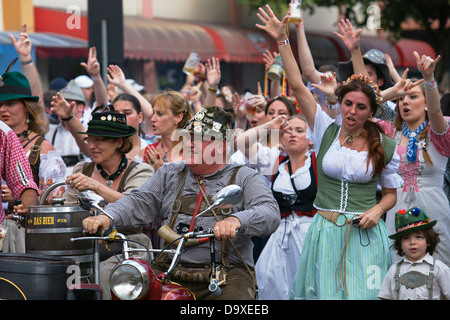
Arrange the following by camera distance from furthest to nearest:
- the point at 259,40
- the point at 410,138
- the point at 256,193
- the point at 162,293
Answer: the point at 259,40 → the point at 410,138 → the point at 256,193 → the point at 162,293

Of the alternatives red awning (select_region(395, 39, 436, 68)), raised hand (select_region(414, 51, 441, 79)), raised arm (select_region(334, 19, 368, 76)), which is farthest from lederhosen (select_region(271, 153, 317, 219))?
red awning (select_region(395, 39, 436, 68))

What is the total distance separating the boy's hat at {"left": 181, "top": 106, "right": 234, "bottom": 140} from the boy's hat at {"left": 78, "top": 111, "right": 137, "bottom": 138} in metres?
0.96

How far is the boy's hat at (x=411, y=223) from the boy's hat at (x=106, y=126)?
1965 millimetres

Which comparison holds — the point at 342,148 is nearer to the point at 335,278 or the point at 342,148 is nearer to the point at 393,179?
the point at 393,179

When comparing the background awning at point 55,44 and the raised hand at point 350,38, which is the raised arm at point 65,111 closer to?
the raised hand at point 350,38

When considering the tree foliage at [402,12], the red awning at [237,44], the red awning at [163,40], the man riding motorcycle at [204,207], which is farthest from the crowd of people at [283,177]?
the tree foliage at [402,12]

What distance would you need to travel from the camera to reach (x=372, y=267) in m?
5.26

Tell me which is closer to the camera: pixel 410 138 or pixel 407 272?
pixel 407 272

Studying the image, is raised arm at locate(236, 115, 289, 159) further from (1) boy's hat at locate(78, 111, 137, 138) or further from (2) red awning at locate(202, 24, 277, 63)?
(2) red awning at locate(202, 24, 277, 63)

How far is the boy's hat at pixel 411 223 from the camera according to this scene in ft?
17.2


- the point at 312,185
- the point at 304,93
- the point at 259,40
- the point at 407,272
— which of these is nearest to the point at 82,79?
the point at 312,185

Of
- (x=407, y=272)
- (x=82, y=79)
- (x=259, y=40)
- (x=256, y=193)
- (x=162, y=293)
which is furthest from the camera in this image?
(x=259, y=40)

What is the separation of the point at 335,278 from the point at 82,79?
6.46m

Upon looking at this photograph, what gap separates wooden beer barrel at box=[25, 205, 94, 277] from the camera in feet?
13.4
